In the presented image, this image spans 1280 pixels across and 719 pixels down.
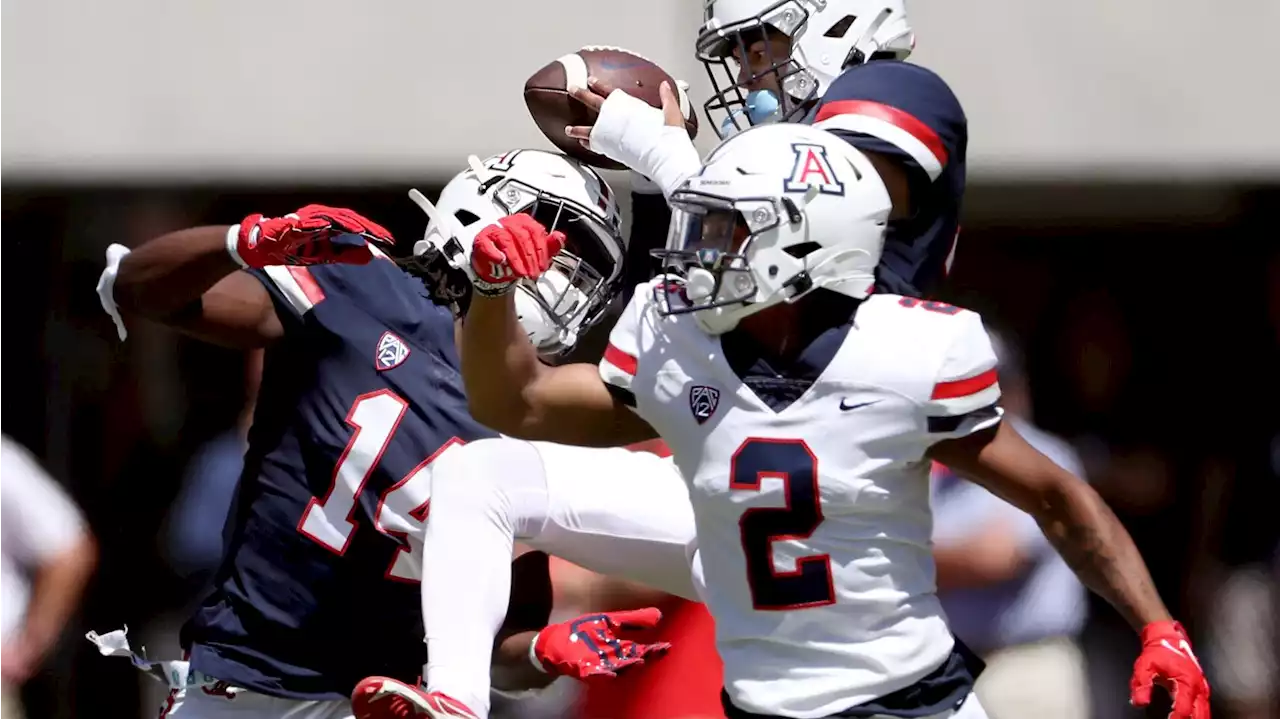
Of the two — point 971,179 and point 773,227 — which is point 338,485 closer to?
point 773,227

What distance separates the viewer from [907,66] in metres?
2.61

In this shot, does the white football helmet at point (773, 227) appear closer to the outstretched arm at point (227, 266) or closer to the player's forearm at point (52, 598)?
the outstretched arm at point (227, 266)

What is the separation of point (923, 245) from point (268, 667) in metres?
1.36

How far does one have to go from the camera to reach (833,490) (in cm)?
233

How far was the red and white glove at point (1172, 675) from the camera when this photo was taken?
2.26 m

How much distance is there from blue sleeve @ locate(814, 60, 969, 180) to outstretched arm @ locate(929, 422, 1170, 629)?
0.42 meters

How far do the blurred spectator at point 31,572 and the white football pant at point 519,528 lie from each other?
5.60 ft

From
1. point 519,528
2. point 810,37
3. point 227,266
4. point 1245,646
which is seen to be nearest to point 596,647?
point 519,528

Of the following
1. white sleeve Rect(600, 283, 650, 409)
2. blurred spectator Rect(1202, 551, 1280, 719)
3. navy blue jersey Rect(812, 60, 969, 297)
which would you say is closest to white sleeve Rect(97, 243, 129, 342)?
white sleeve Rect(600, 283, 650, 409)

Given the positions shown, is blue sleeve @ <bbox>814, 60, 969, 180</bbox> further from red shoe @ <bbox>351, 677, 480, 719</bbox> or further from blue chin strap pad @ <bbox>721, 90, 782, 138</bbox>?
red shoe @ <bbox>351, 677, 480, 719</bbox>

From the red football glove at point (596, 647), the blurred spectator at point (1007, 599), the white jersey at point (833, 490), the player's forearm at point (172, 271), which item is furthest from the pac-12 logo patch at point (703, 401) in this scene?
the blurred spectator at point (1007, 599)

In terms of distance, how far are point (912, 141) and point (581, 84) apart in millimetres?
867

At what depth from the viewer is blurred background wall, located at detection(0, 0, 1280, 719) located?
13.8 feet

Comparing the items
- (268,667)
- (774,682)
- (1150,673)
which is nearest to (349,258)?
(268,667)
